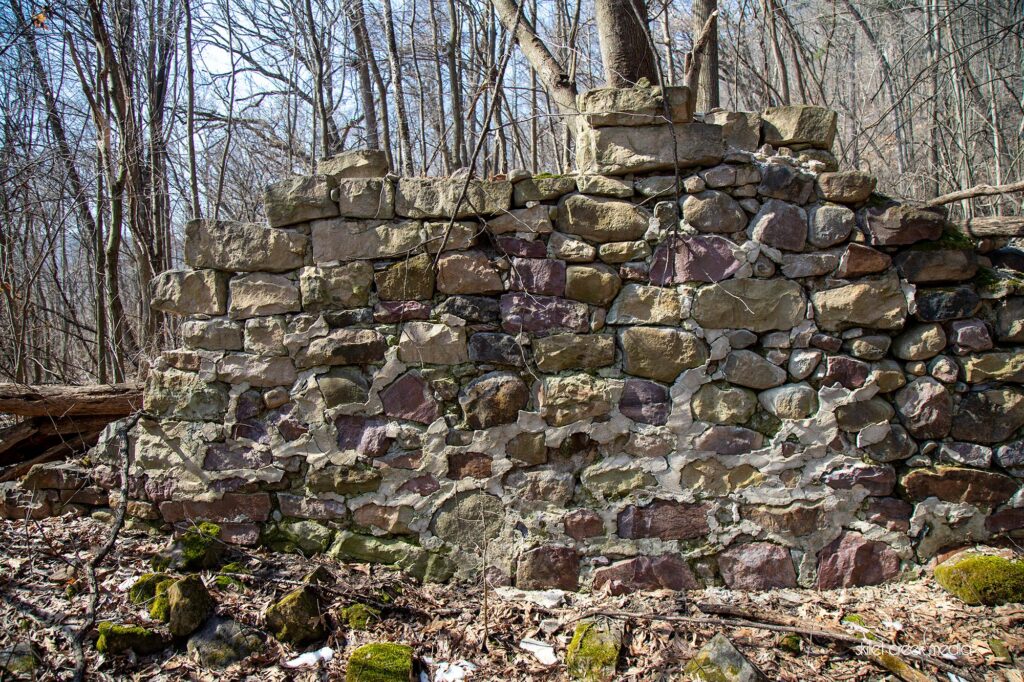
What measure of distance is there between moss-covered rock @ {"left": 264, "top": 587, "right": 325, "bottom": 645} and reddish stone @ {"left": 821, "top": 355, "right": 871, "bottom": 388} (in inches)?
88.6

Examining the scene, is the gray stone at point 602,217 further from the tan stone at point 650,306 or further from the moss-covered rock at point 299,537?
the moss-covered rock at point 299,537

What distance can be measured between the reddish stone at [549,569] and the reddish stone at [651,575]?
15 cm

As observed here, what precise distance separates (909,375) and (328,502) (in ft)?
8.35

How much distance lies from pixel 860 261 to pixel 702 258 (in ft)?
2.15

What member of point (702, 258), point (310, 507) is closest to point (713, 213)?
point (702, 258)

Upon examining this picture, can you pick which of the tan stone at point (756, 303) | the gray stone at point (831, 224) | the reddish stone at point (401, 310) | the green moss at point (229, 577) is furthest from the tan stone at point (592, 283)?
the green moss at point (229, 577)

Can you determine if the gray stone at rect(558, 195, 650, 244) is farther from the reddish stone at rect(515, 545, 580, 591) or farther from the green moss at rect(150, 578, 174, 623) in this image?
the green moss at rect(150, 578, 174, 623)

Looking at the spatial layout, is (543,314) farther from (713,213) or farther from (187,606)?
(187,606)

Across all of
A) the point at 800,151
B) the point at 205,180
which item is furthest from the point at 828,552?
→ the point at 205,180

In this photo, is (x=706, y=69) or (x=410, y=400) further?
(x=706, y=69)

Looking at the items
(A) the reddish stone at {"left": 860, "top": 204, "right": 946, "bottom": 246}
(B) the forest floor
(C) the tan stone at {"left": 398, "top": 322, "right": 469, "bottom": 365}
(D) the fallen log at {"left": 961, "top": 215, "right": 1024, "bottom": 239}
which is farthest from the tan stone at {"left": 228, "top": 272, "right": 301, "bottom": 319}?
(D) the fallen log at {"left": 961, "top": 215, "right": 1024, "bottom": 239}

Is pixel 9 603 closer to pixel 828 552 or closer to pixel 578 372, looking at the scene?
pixel 578 372

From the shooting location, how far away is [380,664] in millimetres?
2260

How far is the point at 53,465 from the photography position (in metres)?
3.14
